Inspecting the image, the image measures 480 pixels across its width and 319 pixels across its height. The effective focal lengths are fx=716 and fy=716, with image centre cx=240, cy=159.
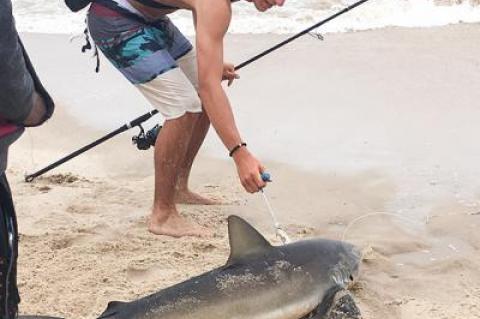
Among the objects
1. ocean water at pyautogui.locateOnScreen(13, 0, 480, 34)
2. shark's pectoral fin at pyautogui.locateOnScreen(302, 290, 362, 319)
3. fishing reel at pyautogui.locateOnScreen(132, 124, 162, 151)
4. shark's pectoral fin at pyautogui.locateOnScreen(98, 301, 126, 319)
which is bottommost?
ocean water at pyautogui.locateOnScreen(13, 0, 480, 34)

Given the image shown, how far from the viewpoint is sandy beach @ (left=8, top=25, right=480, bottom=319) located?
135 inches

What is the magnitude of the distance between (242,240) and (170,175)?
1.39 metres

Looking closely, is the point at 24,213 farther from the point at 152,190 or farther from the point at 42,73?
the point at 42,73

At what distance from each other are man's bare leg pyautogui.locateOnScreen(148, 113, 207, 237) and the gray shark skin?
3.95 feet

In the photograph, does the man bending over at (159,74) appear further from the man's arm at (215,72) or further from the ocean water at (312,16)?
the ocean water at (312,16)

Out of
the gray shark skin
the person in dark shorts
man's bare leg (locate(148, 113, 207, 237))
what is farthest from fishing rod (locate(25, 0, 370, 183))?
the person in dark shorts

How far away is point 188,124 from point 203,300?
158 cm

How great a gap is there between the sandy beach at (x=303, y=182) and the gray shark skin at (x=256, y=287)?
0.42m

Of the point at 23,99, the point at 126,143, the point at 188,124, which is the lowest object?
the point at 126,143

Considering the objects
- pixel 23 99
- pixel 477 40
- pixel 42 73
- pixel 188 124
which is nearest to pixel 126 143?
pixel 188 124

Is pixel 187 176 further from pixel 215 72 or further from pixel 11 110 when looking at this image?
pixel 11 110

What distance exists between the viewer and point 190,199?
4.45 meters

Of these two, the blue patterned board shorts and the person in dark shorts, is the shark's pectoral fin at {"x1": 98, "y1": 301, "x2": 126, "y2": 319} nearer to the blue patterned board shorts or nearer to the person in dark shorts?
the person in dark shorts

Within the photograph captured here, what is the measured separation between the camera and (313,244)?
292 cm
